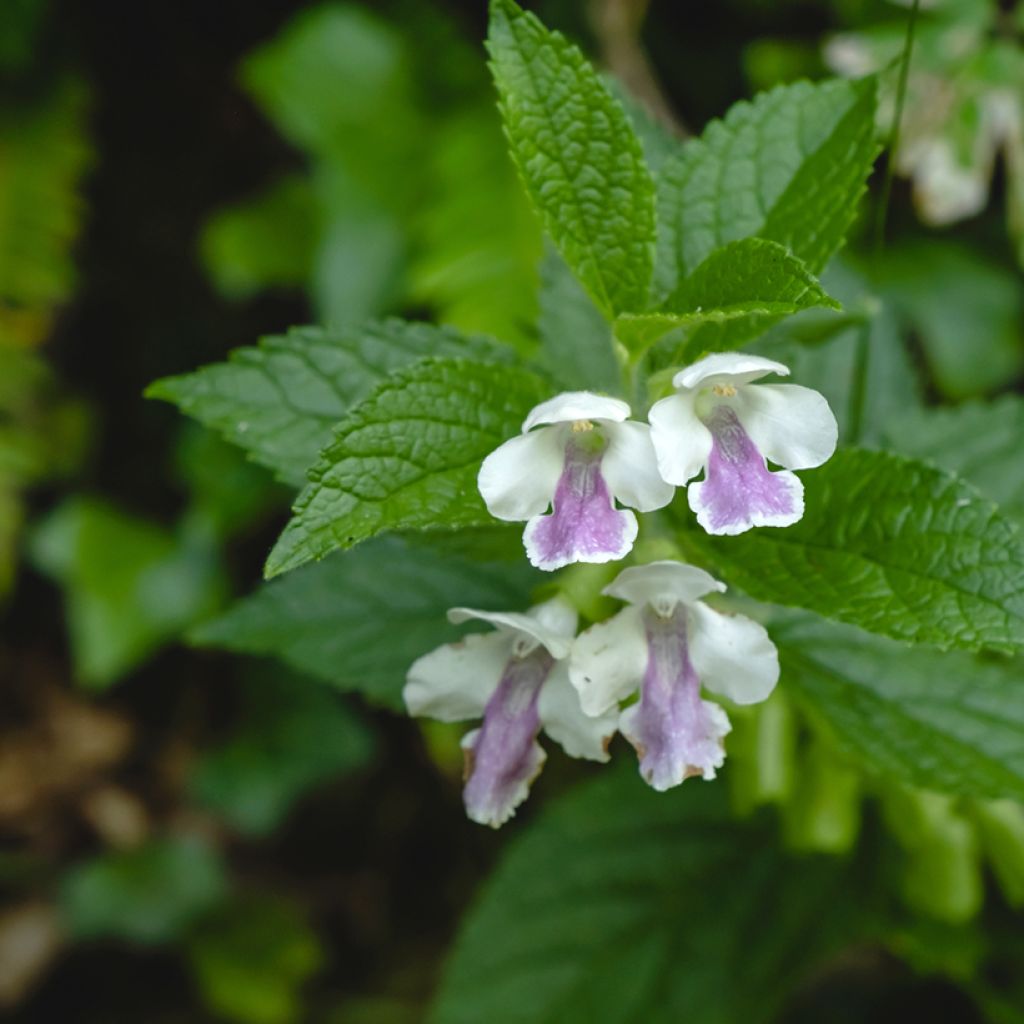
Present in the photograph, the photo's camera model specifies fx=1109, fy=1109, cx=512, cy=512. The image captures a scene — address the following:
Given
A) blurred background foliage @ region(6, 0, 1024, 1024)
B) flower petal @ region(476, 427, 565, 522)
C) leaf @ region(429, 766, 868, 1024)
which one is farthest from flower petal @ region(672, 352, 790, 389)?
blurred background foliage @ region(6, 0, 1024, 1024)

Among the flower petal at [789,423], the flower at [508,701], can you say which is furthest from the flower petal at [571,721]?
the flower petal at [789,423]

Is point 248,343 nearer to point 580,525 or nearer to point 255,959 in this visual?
point 255,959

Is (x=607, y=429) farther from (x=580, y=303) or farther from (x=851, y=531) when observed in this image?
(x=580, y=303)

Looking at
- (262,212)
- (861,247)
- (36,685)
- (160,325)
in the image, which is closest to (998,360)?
(861,247)

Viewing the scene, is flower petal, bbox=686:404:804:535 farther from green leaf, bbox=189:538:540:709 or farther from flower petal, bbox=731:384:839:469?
green leaf, bbox=189:538:540:709

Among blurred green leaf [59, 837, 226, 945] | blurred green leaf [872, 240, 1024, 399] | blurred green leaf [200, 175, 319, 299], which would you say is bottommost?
blurred green leaf [59, 837, 226, 945]

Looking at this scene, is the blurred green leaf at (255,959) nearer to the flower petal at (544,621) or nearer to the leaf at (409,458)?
the flower petal at (544,621)
